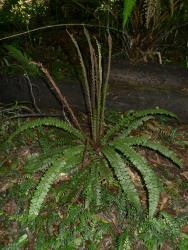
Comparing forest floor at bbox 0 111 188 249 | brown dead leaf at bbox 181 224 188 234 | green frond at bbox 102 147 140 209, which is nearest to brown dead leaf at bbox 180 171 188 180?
forest floor at bbox 0 111 188 249

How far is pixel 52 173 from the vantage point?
2.98 metres

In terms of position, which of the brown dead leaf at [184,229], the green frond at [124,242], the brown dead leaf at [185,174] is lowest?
the brown dead leaf at [184,229]

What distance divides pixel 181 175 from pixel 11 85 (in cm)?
256

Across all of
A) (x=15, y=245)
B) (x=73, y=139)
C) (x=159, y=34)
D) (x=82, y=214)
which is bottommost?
(x=15, y=245)

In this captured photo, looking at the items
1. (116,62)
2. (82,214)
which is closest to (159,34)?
(116,62)

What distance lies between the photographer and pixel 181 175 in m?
3.50

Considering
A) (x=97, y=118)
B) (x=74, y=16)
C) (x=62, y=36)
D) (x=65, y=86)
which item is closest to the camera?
(x=97, y=118)

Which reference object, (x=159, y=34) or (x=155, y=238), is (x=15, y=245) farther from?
(x=159, y=34)

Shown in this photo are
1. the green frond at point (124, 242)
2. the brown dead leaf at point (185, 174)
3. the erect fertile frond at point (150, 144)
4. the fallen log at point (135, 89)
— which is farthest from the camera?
the fallen log at point (135, 89)

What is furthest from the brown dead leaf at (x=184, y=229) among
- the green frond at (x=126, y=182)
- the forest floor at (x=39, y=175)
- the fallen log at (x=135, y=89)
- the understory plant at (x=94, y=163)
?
the fallen log at (x=135, y=89)

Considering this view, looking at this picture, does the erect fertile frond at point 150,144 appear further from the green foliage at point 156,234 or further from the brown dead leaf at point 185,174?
the green foliage at point 156,234

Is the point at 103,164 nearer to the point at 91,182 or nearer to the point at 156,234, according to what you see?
the point at 91,182

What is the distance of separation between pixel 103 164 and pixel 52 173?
546 mm

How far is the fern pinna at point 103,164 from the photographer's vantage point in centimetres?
291
